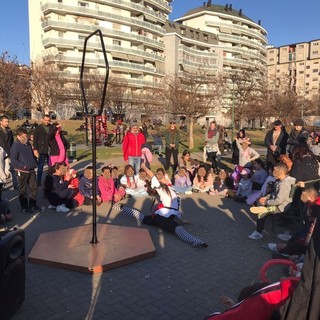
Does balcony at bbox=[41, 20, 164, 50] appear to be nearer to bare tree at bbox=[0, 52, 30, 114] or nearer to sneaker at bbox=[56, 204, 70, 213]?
bare tree at bbox=[0, 52, 30, 114]

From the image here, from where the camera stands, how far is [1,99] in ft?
78.5

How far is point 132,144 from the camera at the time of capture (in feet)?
32.7

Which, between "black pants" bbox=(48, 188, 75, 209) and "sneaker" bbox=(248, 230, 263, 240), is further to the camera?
"black pants" bbox=(48, 188, 75, 209)

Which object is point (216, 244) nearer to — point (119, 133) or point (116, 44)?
point (119, 133)

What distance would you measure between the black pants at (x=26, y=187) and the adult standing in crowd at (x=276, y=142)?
19.7ft

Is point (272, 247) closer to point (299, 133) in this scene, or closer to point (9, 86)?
point (299, 133)

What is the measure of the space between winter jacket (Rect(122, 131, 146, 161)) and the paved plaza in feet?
11.6

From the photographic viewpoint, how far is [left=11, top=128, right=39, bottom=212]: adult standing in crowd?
7.35 meters

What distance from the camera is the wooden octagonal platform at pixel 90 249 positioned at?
4.75 metres

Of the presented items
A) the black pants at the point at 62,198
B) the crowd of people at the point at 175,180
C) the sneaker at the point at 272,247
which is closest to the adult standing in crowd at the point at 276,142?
the crowd of people at the point at 175,180

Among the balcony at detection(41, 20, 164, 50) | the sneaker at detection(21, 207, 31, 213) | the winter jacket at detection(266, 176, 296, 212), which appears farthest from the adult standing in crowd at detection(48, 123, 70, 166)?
the balcony at detection(41, 20, 164, 50)

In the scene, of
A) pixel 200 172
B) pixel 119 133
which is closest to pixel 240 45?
pixel 119 133

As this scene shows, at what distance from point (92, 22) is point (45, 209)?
61184 mm

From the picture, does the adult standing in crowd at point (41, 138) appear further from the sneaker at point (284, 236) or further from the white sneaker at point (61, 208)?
the sneaker at point (284, 236)
